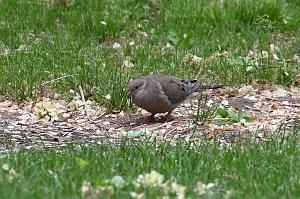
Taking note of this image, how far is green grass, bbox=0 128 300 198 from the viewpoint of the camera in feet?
14.1

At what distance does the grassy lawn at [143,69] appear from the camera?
447 centimetres

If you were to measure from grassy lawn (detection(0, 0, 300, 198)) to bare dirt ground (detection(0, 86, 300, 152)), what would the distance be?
19 centimetres

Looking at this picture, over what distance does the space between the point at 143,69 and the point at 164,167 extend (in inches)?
136

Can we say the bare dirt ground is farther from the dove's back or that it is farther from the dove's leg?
the dove's back

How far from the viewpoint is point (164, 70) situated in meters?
8.26

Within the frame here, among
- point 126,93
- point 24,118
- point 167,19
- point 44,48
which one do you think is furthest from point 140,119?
point 167,19

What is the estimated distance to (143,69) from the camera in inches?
325

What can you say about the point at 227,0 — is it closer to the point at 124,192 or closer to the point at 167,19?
the point at 167,19

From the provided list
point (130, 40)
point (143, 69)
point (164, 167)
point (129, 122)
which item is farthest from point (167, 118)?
point (130, 40)

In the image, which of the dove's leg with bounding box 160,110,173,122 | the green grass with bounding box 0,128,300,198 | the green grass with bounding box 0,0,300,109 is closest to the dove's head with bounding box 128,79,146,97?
the dove's leg with bounding box 160,110,173,122

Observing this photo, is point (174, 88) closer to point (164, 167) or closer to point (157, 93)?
point (157, 93)

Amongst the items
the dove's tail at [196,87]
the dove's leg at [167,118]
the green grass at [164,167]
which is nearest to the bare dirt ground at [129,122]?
the dove's leg at [167,118]

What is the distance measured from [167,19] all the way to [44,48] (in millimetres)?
2076

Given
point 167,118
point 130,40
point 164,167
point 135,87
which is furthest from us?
point 130,40
